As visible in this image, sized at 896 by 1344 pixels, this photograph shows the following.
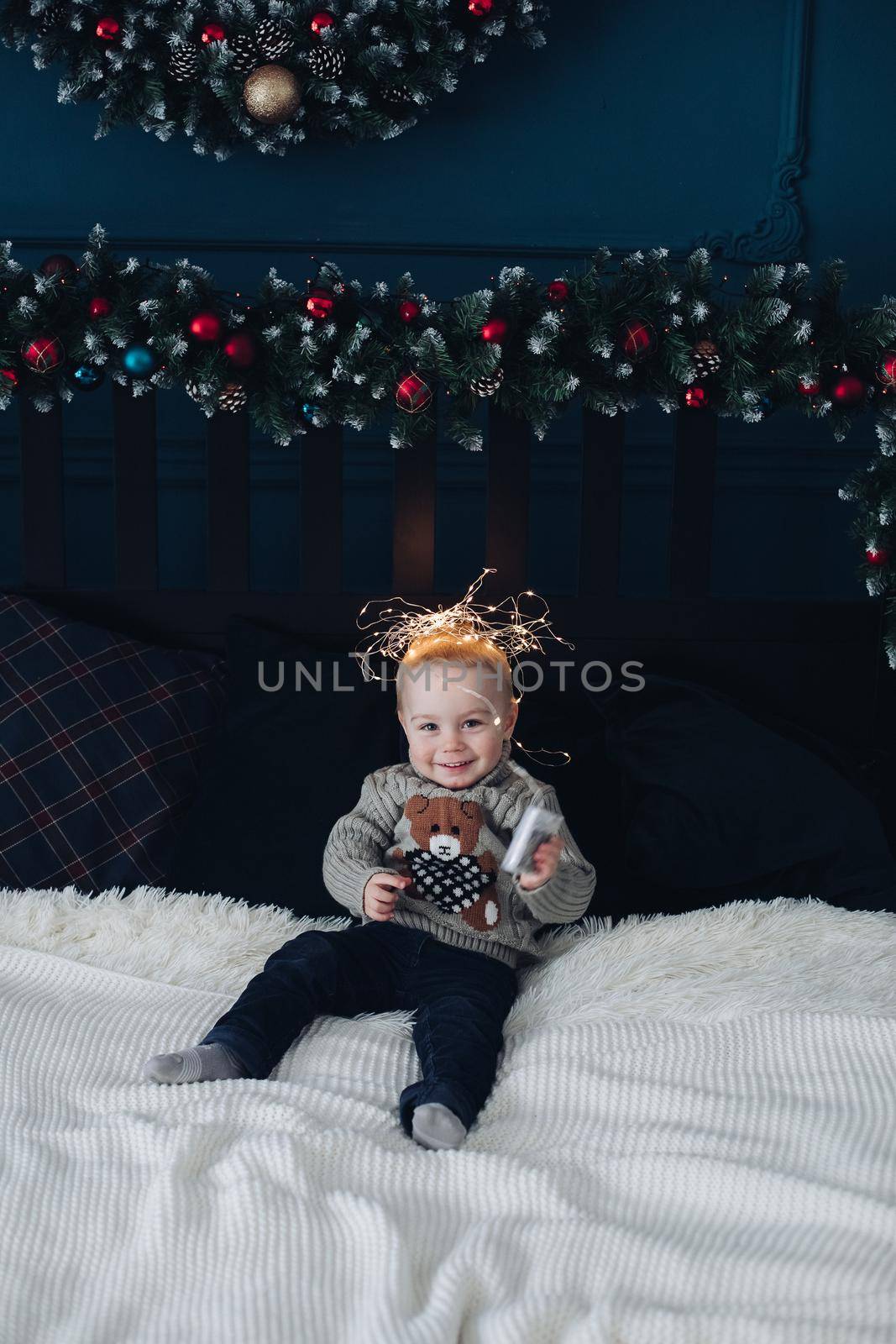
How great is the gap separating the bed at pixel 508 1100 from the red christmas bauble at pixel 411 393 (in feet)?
0.44

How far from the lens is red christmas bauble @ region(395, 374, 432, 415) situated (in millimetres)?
1785

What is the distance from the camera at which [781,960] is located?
55.7 inches

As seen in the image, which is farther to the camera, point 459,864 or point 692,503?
point 692,503

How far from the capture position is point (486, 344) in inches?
68.5

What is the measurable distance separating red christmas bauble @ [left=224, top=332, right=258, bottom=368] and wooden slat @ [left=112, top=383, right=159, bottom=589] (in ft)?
0.76

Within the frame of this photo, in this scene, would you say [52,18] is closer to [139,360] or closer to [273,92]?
[273,92]

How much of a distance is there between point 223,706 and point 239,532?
0.32m

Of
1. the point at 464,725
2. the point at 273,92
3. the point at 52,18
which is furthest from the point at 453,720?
the point at 52,18

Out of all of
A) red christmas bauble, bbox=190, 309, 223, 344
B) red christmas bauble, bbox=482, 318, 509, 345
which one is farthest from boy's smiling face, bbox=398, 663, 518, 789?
red christmas bauble, bbox=190, 309, 223, 344

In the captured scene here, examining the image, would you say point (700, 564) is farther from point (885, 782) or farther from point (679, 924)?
point (679, 924)

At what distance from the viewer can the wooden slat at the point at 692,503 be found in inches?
75.9

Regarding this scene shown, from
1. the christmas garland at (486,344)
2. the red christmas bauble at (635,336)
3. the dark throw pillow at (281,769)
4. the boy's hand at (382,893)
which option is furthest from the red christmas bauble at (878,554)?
the boy's hand at (382,893)

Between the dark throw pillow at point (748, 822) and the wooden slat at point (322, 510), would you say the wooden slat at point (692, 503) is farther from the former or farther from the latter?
the wooden slat at point (322, 510)

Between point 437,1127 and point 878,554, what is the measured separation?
114cm
